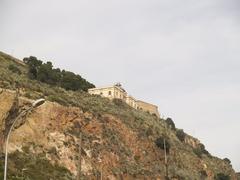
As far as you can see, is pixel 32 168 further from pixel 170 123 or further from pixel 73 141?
pixel 170 123

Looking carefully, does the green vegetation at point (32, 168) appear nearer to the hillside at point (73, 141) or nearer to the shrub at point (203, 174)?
the hillside at point (73, 141)

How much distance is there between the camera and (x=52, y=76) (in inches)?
3214

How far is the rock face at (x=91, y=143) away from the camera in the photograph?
52.7m

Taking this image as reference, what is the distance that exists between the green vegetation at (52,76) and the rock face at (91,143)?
53.1ft

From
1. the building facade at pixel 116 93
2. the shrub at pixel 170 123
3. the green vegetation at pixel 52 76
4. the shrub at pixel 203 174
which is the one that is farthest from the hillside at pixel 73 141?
the shrub at pixel 170 123

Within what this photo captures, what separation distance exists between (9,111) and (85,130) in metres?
12.4

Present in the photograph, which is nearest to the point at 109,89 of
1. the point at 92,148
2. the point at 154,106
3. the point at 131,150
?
the point at 154,106

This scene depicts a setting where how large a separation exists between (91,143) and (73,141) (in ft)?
11.8

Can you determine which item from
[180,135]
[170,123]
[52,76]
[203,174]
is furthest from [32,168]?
[170,123]

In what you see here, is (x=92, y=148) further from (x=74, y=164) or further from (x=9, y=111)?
Answer: (x=9, y=111)

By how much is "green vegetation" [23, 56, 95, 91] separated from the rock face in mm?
16192

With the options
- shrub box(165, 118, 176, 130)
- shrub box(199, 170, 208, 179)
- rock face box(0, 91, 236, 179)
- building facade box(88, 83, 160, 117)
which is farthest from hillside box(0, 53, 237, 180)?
shrub box(165, 118, 176, 130)

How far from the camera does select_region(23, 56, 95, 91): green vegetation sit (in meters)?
79.0

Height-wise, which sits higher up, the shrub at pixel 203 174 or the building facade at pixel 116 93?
the building facade at pixel 116 93
